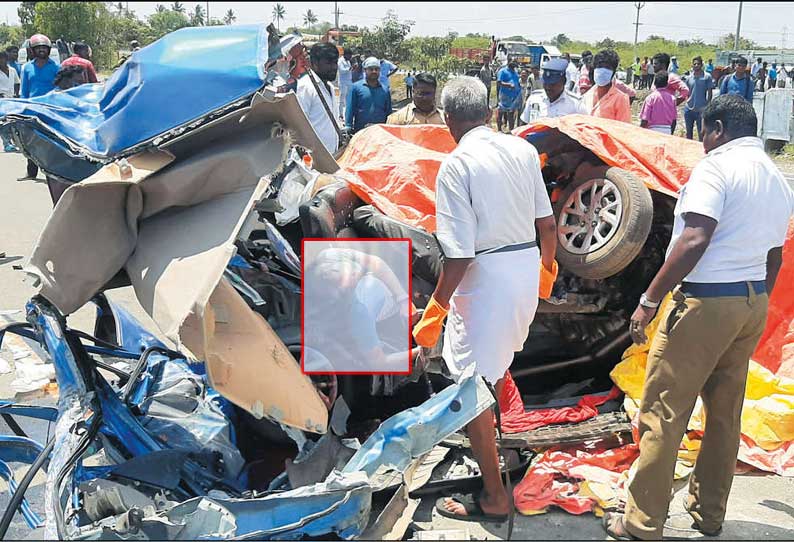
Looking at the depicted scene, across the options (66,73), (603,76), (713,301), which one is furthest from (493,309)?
(66,73)

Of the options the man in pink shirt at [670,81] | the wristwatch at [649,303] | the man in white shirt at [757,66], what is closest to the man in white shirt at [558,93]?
the man in pink shirt at [670,81]

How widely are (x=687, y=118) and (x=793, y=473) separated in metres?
12.9

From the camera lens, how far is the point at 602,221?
418 centimetres

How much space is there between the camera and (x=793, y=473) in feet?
12.3

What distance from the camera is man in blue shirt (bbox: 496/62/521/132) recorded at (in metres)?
16.7

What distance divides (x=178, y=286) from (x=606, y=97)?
5.17 metres

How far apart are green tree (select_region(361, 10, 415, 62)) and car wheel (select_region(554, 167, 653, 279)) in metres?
34.1

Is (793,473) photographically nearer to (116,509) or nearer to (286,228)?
(286,228)

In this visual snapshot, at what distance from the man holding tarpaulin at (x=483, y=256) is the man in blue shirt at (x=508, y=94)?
13865 millimetres

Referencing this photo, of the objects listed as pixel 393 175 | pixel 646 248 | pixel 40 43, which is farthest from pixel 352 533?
pixel 40 43

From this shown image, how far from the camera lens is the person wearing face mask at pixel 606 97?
6.67m

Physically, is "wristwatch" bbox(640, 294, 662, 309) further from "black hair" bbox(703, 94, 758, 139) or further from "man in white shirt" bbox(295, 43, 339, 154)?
"man in white shirt" bbox(295, 43, 339, 154)

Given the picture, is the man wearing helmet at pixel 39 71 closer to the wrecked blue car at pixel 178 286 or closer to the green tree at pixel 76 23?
the wrecked blue car at pixel 178 286

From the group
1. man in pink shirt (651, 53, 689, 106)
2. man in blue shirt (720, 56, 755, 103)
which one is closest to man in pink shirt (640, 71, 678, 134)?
man in pink shirt (651, 53, 689, 106)
